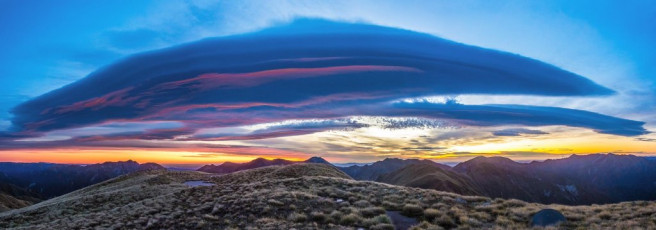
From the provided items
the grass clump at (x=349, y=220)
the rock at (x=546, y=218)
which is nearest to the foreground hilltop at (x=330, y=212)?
the grass clump at (x=349, y=220)

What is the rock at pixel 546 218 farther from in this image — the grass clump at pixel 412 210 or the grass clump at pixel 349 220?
the grass clump at pixel 349 220

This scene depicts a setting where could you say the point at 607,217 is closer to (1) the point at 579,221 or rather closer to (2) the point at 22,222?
(1) the point at 579,221

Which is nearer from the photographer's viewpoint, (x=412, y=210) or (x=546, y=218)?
(x=546, y=218)

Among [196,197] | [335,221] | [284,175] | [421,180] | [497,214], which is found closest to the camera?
[335,221]

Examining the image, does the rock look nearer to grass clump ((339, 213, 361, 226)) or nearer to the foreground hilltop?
the foreground hilltop

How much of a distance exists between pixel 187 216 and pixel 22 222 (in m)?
20.5

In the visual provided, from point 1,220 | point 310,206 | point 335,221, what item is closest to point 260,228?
point 335,221

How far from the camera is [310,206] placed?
24031 millimetres

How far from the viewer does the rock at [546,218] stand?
18.3 m

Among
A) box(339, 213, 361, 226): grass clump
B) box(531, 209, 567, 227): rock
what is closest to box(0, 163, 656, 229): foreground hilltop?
box(339, 213, 361, 226): grass clump

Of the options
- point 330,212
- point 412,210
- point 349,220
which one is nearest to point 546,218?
point 412,210

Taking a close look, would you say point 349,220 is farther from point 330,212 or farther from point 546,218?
point 546,218

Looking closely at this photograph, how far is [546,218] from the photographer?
61.4 ft

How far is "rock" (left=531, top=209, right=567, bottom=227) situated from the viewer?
18.3 m
